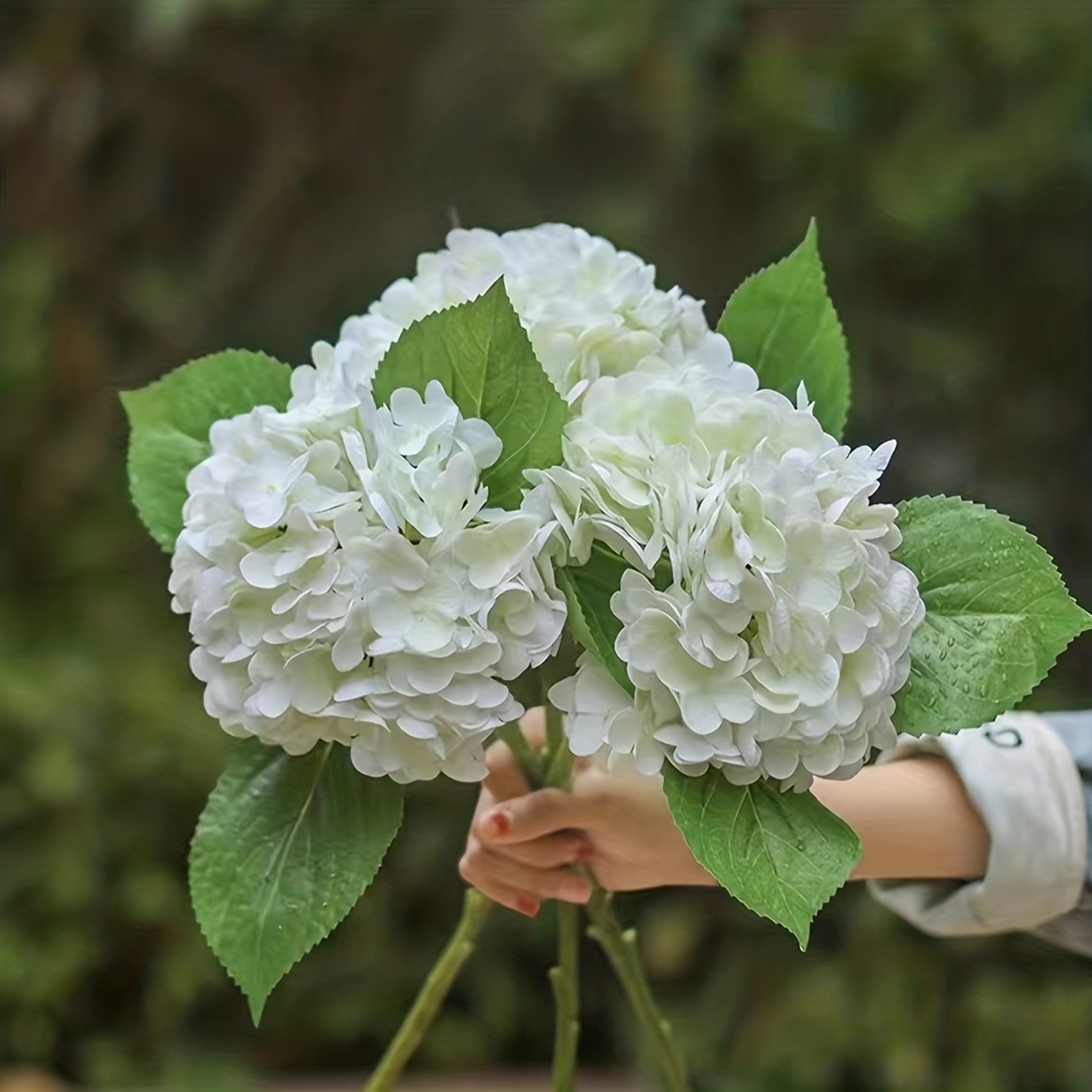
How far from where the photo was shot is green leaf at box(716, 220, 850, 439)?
1.69ft

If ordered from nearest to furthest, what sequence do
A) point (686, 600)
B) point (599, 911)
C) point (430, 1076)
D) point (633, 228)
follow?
1. point (686, 600)
2. point (599, 911)
3. point (430, 1076)
4. point (633, 228)

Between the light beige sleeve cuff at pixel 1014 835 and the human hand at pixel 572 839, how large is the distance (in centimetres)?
13

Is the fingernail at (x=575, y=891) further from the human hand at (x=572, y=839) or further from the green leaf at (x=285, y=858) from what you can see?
the green leaf at (x=285, y=858)

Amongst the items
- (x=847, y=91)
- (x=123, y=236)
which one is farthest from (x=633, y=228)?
(x=123, y=236)

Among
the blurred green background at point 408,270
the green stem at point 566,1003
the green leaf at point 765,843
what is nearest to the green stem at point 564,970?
the green stem at point 566,1003

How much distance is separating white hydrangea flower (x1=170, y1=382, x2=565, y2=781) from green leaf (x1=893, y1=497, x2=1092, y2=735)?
125 millimetres

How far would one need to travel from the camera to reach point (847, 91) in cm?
142

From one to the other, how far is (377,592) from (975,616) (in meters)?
0.20

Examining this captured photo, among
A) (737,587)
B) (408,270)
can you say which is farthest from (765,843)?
(408,270)

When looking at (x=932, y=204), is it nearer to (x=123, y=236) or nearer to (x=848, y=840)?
(x=123, y=236)

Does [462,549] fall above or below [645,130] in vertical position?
below

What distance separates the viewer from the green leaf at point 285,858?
0.47m

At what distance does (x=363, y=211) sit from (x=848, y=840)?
1.15 m

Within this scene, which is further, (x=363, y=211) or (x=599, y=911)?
(x=363, y=211)
